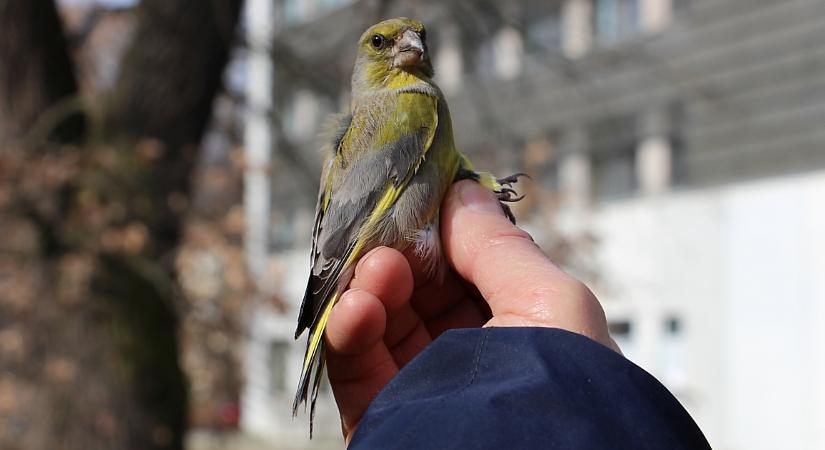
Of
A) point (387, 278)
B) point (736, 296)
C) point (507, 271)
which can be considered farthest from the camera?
point (736, 296)

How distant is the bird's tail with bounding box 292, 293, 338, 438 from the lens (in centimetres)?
231

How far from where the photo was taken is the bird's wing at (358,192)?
256 cm

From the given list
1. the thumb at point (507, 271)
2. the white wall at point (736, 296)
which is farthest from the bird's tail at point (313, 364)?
the white wall at point (736, 296)

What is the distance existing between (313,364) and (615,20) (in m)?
15.6

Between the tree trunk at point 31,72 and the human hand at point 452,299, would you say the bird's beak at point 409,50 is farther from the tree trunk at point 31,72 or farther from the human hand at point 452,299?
the tree trunk at point 31,72

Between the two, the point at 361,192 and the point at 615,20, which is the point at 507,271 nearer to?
the point at 361,192

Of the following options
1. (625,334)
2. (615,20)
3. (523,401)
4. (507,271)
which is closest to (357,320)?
(507,271)

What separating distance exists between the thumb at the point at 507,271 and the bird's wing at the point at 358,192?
17cm

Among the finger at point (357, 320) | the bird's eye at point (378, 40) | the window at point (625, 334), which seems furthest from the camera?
the window at point (625, 334)

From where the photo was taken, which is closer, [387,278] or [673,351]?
[387,278]

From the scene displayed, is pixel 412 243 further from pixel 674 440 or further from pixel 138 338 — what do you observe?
pixel 138 338

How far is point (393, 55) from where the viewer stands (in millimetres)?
3039

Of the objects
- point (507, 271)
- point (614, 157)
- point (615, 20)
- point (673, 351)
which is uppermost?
point (615, 20)

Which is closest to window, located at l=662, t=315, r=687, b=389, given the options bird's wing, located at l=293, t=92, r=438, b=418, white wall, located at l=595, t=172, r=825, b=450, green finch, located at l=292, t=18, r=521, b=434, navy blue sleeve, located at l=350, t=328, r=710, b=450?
white wall, located at l=595, t=172, r=825, b=450
